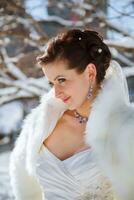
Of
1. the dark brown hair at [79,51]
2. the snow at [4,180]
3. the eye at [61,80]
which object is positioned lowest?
the snow at [4,180]

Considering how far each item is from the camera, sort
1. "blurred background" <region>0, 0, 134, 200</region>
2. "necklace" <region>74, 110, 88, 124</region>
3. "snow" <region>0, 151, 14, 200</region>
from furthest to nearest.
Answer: "snow" <region>0, 151, 14, 200</region> → "blurred background" <region>0, 0, 134, 200</region> → "necklace" <region>74, 110, 88, 124</region>

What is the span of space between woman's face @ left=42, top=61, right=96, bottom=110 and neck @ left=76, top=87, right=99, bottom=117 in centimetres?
4

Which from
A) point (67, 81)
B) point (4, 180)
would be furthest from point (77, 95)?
point (4, 180)

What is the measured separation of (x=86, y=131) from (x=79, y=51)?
0.22 m

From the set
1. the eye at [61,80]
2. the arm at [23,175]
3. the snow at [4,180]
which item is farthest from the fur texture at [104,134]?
the snow at [4,180]

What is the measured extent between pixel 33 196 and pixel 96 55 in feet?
1.66

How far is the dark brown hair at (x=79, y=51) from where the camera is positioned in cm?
139

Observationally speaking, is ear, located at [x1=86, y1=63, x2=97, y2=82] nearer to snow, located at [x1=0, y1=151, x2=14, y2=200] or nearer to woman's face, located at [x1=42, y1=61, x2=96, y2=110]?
woman's face, located at [x1=42, y1=61, x2=96, y2=110]

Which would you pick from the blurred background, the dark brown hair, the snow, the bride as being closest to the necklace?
the bride

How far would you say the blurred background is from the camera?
12.4 feet

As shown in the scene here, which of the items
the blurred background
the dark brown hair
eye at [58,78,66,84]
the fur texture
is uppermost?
the dark brown hair

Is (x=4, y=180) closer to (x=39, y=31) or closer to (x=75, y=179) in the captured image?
(x=39, y=31)

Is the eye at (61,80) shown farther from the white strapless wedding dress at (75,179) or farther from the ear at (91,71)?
the white strapless wedding dress at (75,179)

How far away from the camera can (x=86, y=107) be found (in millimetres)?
1455
